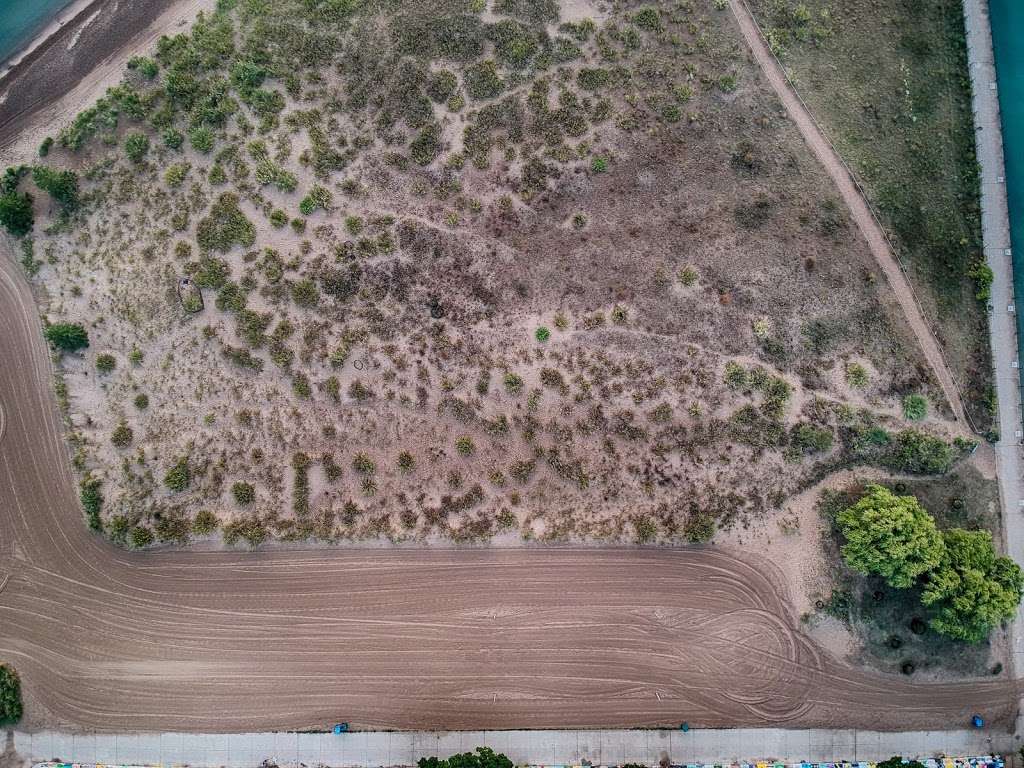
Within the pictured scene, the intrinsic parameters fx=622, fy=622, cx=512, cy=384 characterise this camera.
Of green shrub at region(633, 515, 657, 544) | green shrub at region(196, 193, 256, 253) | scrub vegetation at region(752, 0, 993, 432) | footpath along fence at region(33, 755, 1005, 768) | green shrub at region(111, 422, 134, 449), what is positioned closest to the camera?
footpath along fence at region(33, 755, 1005, 768)

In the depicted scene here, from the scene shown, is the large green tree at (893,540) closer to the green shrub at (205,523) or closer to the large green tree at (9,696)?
the green shrub at (205,523)

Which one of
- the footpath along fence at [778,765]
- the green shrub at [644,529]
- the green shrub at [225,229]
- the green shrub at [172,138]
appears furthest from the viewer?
the green shrub at [172,138]

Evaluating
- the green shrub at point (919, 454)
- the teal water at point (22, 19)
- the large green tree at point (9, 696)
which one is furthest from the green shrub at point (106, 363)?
the green shrub at point (919, 454)

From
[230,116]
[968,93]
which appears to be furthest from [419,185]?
[968,93]

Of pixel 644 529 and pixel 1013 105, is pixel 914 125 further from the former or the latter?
pixel 644 529

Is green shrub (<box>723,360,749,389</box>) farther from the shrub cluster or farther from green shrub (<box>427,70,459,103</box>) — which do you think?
green shrub (<box>427,70,459,103</box>)

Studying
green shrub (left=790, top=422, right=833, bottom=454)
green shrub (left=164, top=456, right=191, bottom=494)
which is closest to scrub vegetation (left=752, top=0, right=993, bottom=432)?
green shrub (left=790, top=422, right=833, bottom=454)

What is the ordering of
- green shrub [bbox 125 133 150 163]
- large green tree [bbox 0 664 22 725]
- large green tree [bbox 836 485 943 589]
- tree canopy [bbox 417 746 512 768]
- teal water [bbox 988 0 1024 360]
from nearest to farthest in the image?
tree canopy [bbox 417 746 512 768]
large green tree [bbox 836 485 943 589]
large green tree [bbox 0 664 22 725]
green shrub [bbox 125 133 150 163]
teal water [bbox 988 0 1024 360]
